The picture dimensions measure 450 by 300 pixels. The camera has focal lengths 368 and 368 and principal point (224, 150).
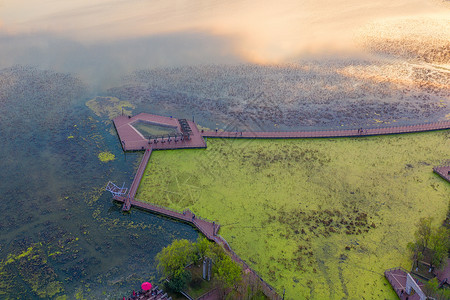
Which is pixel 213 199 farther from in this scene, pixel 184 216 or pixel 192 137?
pixel 192 137

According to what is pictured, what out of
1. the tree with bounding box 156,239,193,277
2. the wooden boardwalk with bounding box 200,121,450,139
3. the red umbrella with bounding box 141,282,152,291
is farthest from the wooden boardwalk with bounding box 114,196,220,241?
the wooden boardwalk with bounding box 200,121,450,139

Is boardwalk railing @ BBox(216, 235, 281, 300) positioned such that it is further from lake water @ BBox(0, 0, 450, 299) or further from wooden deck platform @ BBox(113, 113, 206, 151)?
wooden deck platform @ BBox(113, 113, 206, 151)

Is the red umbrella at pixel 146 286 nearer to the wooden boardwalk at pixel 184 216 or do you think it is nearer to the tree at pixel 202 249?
the tree at pixel 202 249

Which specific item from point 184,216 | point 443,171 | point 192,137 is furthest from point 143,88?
point 443,171

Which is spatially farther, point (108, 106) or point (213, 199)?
point (108, 106)

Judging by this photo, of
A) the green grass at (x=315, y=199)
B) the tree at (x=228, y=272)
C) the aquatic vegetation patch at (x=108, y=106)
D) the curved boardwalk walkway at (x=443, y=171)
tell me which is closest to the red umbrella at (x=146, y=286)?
the tree at (x=228, y=272)

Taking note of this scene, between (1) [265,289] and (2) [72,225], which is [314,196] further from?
(2) [72,225]

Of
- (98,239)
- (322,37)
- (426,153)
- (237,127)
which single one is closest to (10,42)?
(237,127)
